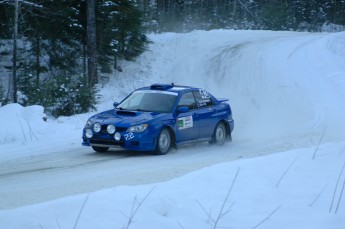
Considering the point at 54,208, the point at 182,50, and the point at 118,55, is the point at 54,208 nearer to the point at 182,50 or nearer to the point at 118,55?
the point at 118,55

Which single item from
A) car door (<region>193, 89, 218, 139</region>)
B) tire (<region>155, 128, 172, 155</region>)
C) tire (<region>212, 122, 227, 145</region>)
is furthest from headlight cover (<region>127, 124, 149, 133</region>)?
tire (<region>212, 122, 227, 145</region>)

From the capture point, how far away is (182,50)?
106ft

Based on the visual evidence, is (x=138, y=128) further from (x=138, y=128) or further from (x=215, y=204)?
(x=215, y=204)

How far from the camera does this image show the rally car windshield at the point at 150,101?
1381 centimetres

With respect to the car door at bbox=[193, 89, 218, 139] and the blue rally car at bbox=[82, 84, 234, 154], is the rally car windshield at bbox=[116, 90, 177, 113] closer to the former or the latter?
the blue rally car at bbox=[82, 84, 234, 154]

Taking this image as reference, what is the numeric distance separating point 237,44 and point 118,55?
7.81 m

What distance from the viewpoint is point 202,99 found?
1495 centimetres

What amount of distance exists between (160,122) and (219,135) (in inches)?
106

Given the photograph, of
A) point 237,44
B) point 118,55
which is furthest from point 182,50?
point 118,55

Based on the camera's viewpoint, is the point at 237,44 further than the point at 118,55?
Yes

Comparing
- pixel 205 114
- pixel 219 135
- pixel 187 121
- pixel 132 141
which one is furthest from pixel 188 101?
pixel 132 141

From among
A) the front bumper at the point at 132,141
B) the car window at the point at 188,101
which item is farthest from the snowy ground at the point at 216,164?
the car window at the point at 188,101

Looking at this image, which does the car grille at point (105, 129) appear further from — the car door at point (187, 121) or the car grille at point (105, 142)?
the car door at point (187, 121)

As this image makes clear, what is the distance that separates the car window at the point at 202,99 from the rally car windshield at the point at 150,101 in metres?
0.78
